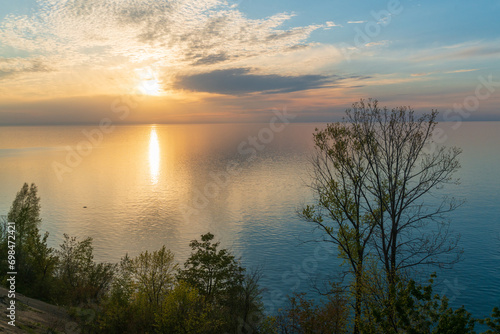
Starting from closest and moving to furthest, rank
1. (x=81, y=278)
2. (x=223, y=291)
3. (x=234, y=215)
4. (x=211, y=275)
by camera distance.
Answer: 1. (x=211, y=275)
2. (x=223, y=291)
3. (x=81, y=278)
4. (x=234, y=215)

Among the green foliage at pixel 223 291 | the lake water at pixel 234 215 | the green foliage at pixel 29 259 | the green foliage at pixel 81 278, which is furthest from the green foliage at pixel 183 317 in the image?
the green foliage at pixel 29 259

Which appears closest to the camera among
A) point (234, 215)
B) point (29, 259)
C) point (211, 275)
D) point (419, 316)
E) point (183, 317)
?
point (419, 316)

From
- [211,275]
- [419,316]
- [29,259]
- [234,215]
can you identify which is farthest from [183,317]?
[234,215]

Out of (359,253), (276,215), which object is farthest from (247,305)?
(276,215)

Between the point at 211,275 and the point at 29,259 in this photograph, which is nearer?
the point at 211,275

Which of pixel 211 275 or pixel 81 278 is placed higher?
pixel 211 275

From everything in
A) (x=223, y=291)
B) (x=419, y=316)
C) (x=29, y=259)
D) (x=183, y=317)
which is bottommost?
(x=29, y=259)

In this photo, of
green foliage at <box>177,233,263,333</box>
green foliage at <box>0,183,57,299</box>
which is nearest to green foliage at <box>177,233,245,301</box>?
green foliage at <box>177,233,263,333</box>

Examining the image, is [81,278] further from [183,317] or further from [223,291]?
[183,317]

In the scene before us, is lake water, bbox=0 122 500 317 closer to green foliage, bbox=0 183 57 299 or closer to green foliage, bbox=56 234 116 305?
green foliage, bbox=0 183 57 299

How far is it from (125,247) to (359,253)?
217 ft

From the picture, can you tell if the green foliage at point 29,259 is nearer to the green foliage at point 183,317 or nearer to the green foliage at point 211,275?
the green foliage at point 211,275

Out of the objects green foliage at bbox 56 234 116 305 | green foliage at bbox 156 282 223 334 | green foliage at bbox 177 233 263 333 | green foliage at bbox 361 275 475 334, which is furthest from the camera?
green foliage at bbox 56 234 116 305

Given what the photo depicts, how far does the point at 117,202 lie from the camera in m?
119
